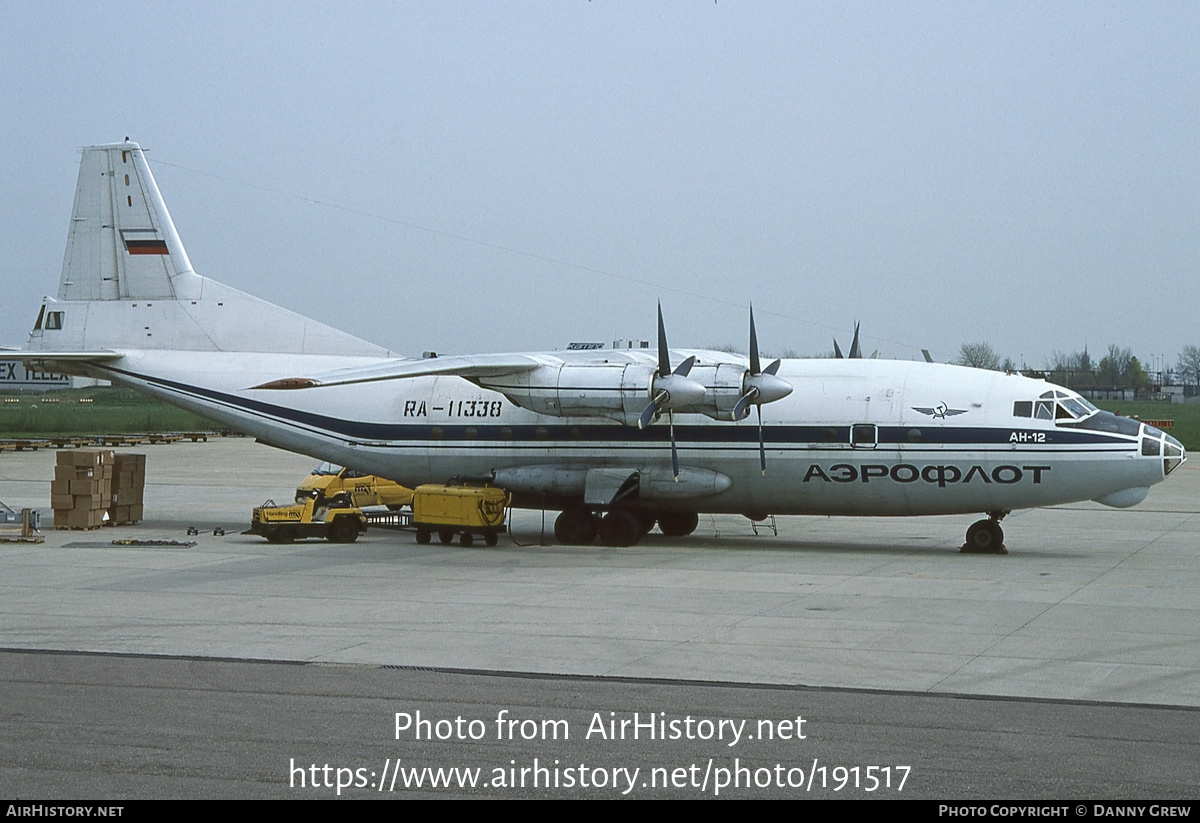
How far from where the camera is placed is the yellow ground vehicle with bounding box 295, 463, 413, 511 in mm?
29359

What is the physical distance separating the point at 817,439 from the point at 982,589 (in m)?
5.79

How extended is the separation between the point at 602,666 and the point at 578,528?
12722mm

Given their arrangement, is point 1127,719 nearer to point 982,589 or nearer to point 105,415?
point 982,589

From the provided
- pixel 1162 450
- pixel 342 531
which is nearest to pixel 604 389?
pixel 342 531

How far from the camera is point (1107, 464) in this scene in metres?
22.5

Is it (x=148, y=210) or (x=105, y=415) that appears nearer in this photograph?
(x=148, y=210)

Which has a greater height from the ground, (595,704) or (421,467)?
(421,467)

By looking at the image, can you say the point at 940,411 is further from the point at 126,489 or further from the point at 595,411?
the point at 126,489

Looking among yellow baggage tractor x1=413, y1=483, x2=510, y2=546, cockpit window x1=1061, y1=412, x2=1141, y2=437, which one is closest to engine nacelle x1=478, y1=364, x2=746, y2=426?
yellow baggage tractor x1=413, y1=483, x2=510, y2=546

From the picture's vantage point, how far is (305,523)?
84.5 feet

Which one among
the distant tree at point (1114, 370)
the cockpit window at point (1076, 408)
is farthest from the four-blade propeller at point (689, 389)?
the distant tree at point (1114, 370)

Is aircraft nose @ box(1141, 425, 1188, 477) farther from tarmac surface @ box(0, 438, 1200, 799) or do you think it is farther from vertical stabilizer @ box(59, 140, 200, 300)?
vertical stabilizer @ box(59, 140, 200, 300)

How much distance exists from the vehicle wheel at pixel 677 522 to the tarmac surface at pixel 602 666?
6.46 ft
